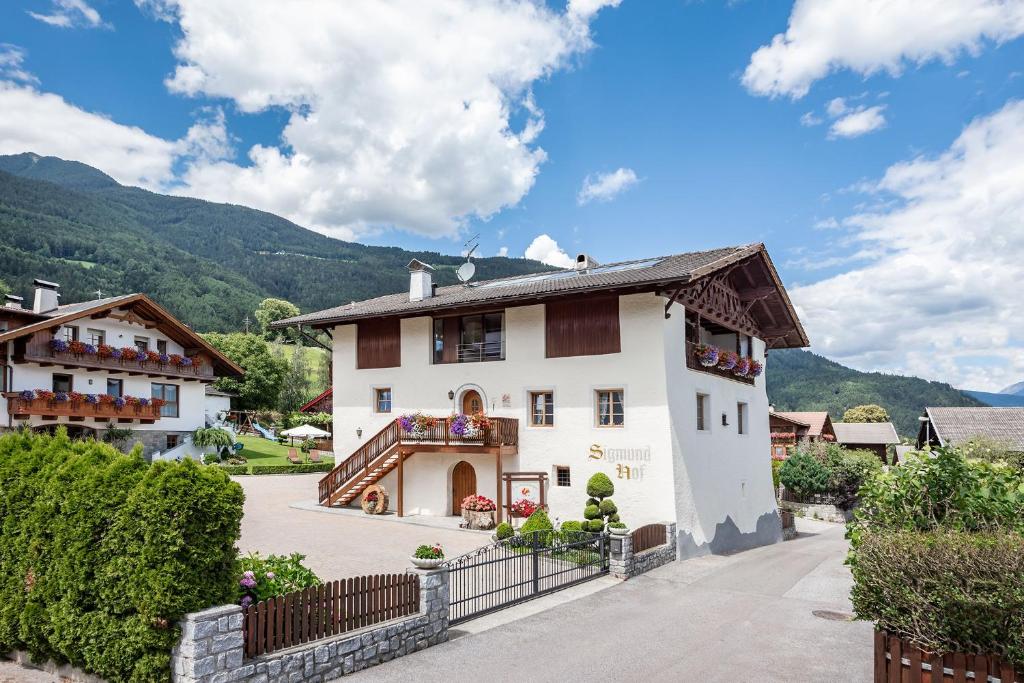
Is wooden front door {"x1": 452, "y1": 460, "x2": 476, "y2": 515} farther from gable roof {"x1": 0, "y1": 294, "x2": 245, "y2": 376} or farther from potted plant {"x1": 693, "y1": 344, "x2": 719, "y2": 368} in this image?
gable roof {"x1": 0, "y1": 294, "x2": 245, "y2": 376}

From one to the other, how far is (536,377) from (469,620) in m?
11.0

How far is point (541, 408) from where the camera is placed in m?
22.5

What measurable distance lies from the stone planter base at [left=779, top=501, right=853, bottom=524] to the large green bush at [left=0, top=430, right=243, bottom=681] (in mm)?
37051

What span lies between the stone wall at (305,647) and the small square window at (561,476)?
10.9m

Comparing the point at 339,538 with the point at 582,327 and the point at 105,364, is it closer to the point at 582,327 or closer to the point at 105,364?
the point at 582,327

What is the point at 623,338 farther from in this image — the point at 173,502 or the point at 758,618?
the point at 173,502

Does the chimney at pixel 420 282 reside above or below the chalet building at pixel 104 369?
above

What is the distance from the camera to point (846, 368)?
6540 inches

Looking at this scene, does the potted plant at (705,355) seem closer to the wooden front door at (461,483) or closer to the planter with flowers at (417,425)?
the wooden front door at (461,483)

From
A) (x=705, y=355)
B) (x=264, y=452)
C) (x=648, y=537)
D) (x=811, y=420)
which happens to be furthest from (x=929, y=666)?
(x=811, y=420)

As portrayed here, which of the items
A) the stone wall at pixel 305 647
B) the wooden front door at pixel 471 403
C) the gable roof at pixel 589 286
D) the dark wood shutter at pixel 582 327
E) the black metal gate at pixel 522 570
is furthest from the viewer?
the wooden front door at pixel 471 403

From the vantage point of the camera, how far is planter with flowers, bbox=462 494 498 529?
70.0ft

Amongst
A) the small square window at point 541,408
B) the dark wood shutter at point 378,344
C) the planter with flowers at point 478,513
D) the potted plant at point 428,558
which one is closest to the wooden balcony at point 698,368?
the small square window at point 541,408

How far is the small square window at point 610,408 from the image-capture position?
831 inches
